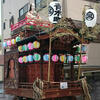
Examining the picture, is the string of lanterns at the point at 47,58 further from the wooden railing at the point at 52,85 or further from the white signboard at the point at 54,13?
the white signboard at the point at 54,13

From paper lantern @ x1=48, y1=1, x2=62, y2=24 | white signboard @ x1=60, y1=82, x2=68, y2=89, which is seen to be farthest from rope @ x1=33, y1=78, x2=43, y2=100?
paper lantern @ x1=48, y1=1, x2=62, y2=24

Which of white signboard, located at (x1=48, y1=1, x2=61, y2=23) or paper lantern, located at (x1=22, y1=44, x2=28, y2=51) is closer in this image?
white signboard, located at (x1=48, y1=1, x2=61, y2=23)

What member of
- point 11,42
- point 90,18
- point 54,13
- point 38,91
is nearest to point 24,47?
point 11,42

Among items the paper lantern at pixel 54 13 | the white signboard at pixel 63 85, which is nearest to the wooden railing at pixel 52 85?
the white signboard at pixel 63 85

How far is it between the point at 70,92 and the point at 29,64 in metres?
3.46

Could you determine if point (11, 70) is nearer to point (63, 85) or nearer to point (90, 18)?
point (63, 85)

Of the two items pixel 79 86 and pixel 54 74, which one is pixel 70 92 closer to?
pixel 79 86

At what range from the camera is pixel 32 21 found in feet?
42.8

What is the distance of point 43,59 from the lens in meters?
11.7

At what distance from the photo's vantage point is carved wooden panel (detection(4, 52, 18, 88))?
12711 mm

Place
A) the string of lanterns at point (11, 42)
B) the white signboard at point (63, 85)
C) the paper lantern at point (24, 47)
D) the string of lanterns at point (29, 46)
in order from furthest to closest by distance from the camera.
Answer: the string of lanterns at point (11, 42), the paper lantern at point (24, 47), the string of lanterns at point (29, 46), the white signboard at point (63, 85)

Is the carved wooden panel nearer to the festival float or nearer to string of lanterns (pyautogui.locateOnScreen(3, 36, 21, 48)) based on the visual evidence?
the festival float

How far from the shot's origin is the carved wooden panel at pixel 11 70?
41.7 feet

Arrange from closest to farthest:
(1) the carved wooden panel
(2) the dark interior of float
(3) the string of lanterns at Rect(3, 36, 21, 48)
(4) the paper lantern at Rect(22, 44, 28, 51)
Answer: (2) the dark interior of float
(4) the paper lantern at Rect(22, 44, 28, 51)
(1) the carved wooden panel
(3) the string of lanterns at Rect(3, 36, 21, 48)
